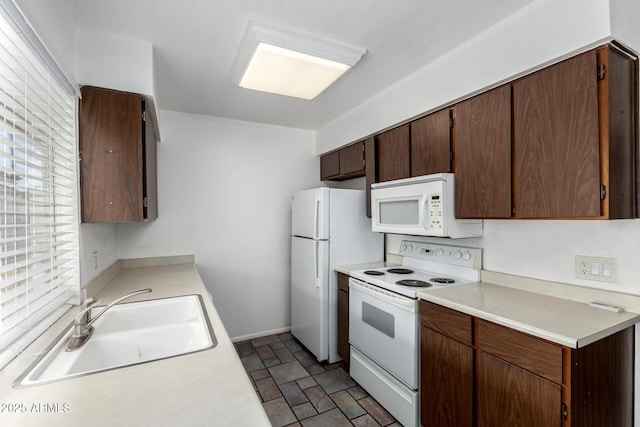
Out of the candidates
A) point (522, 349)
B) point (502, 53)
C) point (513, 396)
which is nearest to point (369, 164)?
point (502, 53)

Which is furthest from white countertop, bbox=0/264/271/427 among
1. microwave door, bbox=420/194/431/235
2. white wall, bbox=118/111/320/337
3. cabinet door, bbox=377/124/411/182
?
white wall, bbox=118/111/320/337

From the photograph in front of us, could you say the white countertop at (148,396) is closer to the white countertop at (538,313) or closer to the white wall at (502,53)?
the white countertop at (538,313)

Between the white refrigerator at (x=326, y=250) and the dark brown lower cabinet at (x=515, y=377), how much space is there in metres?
1.11

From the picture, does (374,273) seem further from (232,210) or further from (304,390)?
(232,210)

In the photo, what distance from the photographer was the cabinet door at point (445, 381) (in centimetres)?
164

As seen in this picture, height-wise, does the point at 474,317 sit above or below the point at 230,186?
below

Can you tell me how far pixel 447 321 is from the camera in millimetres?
1725

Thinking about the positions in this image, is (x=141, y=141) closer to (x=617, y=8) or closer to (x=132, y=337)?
(x=132, y=337)

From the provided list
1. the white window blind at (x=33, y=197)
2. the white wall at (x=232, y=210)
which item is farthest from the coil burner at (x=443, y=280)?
the white window blind at (x=33, y=197)

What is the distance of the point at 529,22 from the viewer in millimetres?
1526

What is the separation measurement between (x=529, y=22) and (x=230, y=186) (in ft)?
9.06

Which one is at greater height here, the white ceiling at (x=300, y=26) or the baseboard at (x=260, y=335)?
the white ceiling at (x=300, y=26)

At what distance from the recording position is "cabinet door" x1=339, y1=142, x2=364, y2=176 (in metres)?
2.99

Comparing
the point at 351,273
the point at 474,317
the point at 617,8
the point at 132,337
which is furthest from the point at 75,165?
the point at 617,8
